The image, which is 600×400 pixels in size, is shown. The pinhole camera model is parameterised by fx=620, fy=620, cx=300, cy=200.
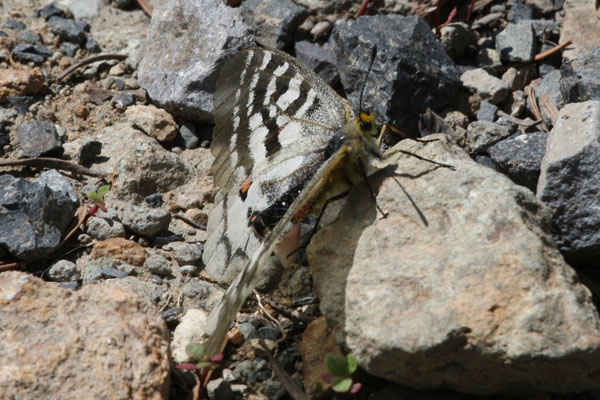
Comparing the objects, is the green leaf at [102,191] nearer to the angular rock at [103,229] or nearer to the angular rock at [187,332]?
the angular rock at [103,229]

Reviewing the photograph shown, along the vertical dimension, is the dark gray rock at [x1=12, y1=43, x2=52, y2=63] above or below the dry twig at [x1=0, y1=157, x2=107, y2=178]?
above

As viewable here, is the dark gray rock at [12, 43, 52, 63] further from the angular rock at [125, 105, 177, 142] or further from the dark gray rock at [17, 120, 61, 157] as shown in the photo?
the angular rock at [125, 105, 177, 142]

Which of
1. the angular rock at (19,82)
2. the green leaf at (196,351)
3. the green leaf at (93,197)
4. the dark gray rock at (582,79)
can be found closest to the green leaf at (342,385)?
the green leaf at (196,351)

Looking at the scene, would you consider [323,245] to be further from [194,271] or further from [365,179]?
[194,271]

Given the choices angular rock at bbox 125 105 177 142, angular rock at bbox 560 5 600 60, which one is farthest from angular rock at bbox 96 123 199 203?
angular rock at bbox 560 5 600 60

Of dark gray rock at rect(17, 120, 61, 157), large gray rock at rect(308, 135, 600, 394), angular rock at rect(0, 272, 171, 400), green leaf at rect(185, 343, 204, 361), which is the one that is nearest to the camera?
large gray rock at rect(308, 135, 600, 394)

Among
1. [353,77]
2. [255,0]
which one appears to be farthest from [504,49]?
[255,0]

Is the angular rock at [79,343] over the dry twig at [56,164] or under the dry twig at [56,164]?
under

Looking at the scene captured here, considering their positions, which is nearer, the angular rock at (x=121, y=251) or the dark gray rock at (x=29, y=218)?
the dark gray rock at (x=29, y=218)
